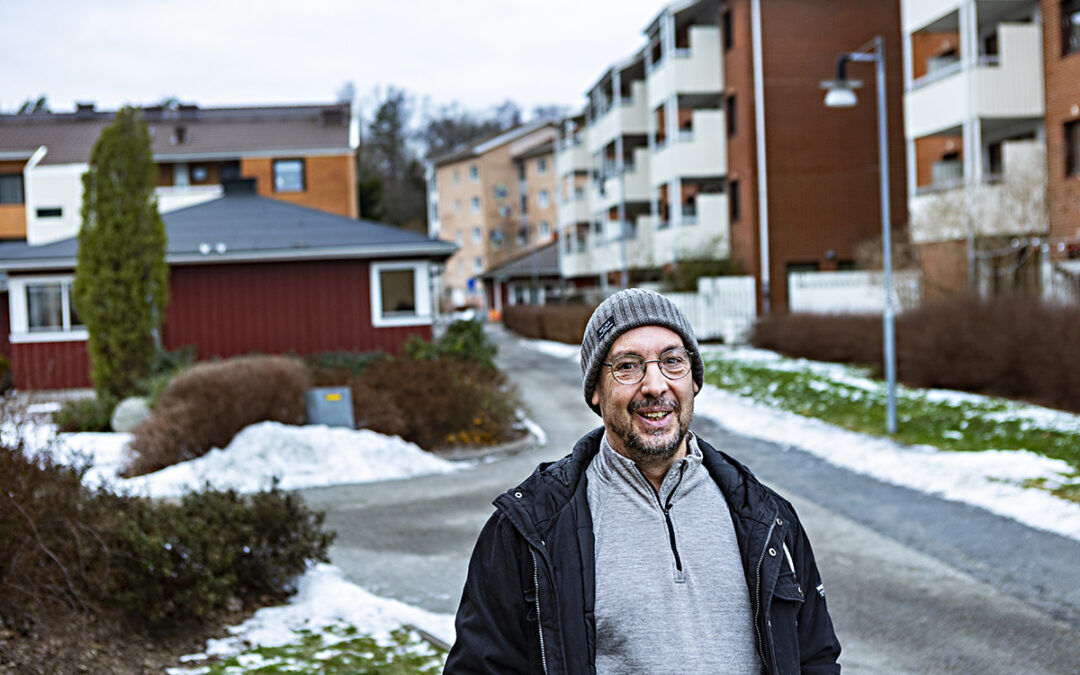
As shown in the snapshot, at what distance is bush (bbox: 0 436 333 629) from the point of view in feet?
21.0

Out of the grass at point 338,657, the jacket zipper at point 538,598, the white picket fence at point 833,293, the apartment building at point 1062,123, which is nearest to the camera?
the jacket zipper at point 538,598

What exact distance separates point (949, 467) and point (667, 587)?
37.1 ft

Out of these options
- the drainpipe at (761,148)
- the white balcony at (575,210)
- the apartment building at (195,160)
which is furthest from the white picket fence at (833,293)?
the white balcony at (575,210)

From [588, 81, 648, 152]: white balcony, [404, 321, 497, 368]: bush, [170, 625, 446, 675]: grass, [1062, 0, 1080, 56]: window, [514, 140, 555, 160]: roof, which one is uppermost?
[514, 140, 555, 160]: roof

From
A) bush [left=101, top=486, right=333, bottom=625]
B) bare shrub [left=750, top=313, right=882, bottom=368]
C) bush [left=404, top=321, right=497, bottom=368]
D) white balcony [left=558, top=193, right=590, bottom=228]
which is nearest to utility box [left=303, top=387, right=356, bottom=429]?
bush [left=404, top=321, right=497, bottom=368]

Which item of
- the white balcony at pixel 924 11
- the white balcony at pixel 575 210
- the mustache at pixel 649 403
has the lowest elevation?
the mustache at pixel 649 403

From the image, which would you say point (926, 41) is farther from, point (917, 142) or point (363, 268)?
point (363, 268)

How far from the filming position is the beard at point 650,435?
2.96 m

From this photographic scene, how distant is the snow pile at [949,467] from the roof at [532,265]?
188 feet

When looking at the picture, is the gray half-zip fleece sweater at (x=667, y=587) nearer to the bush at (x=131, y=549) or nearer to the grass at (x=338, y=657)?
the grass at (x=338, y=657)

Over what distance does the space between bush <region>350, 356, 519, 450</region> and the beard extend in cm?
1401

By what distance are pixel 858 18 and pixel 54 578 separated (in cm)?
3555

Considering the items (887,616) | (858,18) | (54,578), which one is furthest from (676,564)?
(858,18)

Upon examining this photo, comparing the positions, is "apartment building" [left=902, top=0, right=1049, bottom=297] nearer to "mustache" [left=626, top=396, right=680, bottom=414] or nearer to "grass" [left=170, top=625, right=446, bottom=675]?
"grass" [left=170, top=625, right=446, bottom=675]
